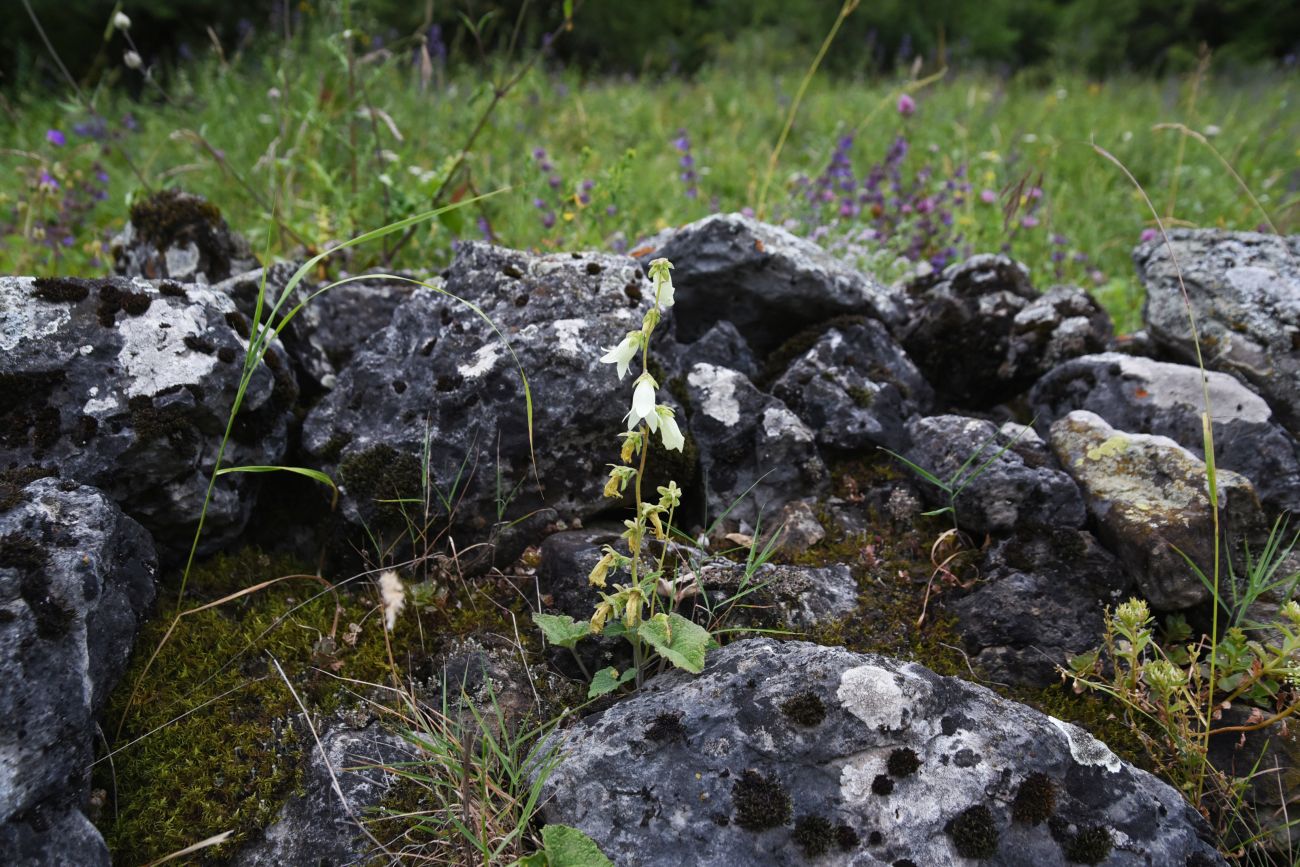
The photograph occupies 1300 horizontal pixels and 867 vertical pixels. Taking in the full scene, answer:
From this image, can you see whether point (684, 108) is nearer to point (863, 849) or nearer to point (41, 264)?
point (41, 264)

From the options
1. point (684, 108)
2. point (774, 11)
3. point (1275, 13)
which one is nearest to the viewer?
point (684, 108)

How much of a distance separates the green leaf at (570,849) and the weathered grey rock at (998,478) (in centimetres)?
160

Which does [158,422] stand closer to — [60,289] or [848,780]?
[60,289]

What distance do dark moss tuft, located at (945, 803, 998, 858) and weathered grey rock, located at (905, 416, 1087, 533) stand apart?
3.32 feet

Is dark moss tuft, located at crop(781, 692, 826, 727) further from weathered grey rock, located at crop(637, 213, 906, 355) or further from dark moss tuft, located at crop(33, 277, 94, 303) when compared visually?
dark moss tuft, located at crop(33, 277, 94, 303)

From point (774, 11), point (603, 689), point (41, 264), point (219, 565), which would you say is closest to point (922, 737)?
point (603, 689)

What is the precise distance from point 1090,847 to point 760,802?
2.39 feet

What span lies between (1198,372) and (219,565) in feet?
11.2

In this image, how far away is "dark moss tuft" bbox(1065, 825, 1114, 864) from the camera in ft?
6.12

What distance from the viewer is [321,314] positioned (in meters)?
3.33

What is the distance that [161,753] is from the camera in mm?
2146

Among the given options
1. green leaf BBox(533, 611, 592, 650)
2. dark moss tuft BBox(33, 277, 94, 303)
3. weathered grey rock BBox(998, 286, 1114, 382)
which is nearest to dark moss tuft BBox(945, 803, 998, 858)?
green leaf BBox(533, 611, 592, 650)

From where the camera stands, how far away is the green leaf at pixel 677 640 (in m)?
2.02

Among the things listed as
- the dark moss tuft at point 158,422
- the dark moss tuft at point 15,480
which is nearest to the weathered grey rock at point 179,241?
the dark moss tuft at point 158,422
